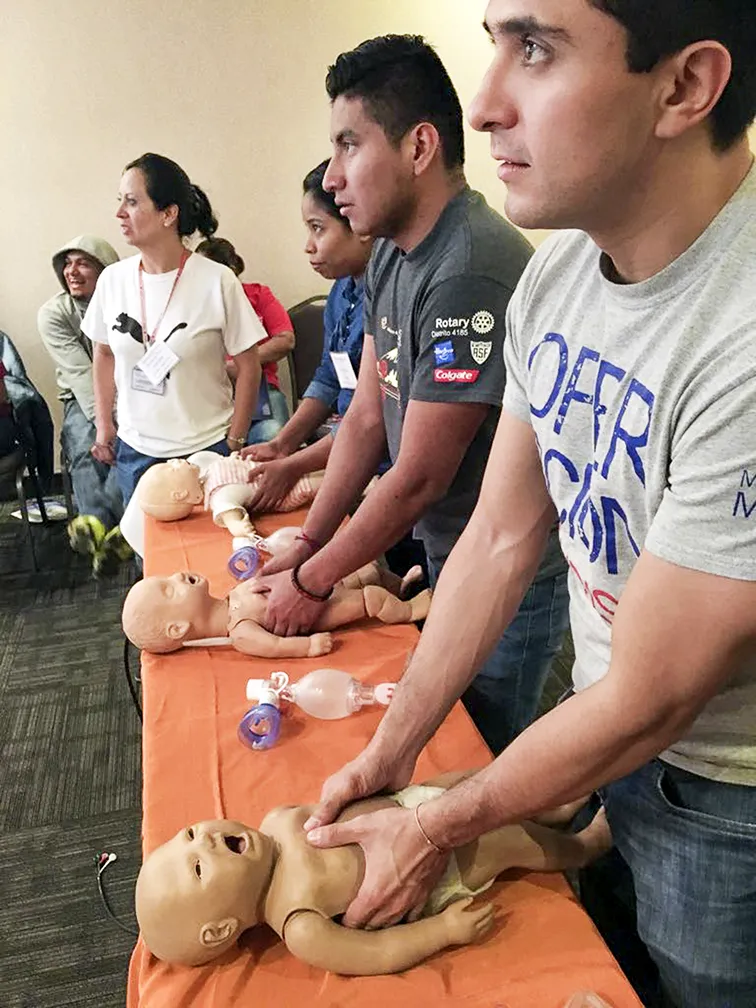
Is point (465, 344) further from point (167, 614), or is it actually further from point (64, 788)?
point (64, 788)

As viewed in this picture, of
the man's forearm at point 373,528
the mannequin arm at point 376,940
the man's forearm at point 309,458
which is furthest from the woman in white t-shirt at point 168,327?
the mannequin arm at point 376,940

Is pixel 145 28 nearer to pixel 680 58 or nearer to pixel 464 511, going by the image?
pixel 464 511

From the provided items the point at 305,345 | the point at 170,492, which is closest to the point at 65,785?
the point at 170,492

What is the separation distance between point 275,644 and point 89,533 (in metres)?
2.49

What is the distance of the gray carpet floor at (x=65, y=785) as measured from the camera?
1.92 meters

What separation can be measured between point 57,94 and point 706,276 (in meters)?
4.37

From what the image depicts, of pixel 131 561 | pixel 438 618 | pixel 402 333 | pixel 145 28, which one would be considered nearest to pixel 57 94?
pixel 145 28

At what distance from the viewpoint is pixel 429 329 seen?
57.0 inches

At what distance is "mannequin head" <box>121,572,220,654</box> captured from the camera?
1.52m

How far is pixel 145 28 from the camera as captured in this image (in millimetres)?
4113

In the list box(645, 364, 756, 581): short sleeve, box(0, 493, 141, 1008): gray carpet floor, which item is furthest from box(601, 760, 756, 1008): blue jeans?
box(0, 493, 141, 1008): gray carpet floor

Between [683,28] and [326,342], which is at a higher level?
[683,28]

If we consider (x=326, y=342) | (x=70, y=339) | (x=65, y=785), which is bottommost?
(x=65, y=785)

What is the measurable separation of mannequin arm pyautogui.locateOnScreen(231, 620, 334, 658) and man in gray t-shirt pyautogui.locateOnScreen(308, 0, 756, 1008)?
41 centimetres
